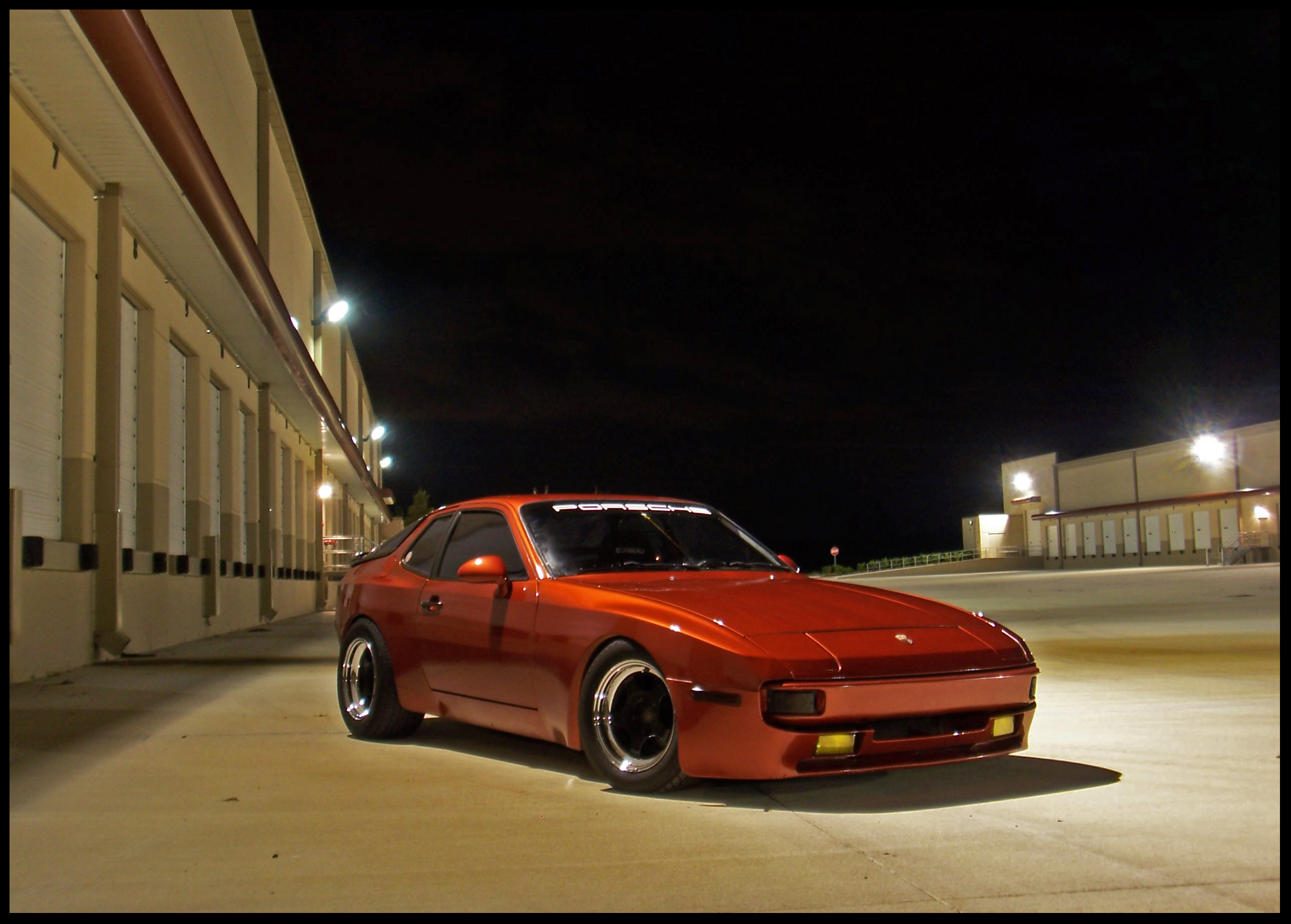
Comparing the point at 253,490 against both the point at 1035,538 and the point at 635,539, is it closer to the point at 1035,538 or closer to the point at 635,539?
the point at 635,539

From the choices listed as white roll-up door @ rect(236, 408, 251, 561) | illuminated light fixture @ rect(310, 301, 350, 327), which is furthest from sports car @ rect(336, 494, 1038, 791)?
illuminated light fixture @ rect(310, 301, 350, 327)

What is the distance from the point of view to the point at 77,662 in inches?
500

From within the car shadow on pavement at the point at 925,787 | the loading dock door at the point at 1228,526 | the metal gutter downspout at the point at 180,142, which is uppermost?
the metal gutter downspout at the point at 180,142

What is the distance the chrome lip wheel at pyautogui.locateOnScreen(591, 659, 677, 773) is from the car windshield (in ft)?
2.73

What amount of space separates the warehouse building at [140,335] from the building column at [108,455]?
2 centimetres

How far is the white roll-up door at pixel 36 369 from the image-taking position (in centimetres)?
1133

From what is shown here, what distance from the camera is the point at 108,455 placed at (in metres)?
13.4

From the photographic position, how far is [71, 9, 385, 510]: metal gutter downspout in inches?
413

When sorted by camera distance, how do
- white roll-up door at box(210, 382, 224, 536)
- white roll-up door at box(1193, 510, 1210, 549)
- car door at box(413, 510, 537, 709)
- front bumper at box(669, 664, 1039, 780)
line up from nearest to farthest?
front bumper at box(669, 664, 1039, 780)
car door at box(413, 510, 537, 709)
white roll-up door at box(210, 382, 224, 536)
white roll-up door at box(1193, 510, 1210, 549)

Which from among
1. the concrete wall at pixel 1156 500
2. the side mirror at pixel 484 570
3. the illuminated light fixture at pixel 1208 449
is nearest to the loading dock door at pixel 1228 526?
the concrete wall at pixel 1156 500

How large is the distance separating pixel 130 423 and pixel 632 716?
475 inches

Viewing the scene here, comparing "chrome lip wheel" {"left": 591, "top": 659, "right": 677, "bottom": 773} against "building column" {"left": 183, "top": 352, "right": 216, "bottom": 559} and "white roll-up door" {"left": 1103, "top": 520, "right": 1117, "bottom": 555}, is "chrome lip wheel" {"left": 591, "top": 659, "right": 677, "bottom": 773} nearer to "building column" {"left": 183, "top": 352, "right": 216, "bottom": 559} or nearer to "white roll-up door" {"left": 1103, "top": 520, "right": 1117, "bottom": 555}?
"building column" {"left": 183, "top": 352, "right": 216, "bottom": 559}

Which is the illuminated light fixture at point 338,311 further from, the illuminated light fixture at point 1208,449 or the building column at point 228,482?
the illuminated light fixture at point 1208,449

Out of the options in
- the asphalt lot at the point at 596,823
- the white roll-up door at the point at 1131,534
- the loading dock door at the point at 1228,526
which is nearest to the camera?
the asphalt lot at the point at 596,823
